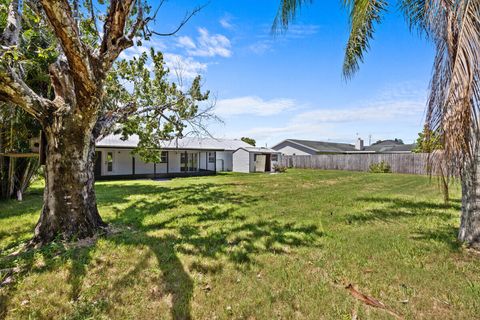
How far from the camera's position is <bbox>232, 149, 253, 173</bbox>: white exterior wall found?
82.4 feet

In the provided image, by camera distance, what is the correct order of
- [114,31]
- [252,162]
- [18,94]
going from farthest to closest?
1. [252,162]
2. [114,31]
3. [18,94]

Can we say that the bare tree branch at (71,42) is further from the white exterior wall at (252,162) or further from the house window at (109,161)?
the white exterior wall at (252,162)

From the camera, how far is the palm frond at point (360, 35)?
5082mm

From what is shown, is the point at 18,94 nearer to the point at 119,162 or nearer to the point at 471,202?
the point at 471,202

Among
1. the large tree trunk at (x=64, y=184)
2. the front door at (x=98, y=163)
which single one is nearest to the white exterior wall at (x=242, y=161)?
the front door at (x=98, y=163)

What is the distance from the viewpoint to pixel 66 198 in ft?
14.6

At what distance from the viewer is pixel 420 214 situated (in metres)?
6.89

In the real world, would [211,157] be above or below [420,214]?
above

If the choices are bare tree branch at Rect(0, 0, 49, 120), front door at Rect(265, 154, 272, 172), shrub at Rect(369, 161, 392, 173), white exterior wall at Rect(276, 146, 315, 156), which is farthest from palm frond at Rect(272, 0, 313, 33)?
white exterior wall at Rect(276, 146, 315, 156)

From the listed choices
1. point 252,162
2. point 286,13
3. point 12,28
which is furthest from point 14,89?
point 252,162

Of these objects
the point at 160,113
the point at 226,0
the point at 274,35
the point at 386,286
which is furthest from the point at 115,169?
the point at 386,286

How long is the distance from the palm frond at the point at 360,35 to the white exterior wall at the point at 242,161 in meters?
18.3

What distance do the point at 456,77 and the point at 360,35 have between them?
5010 millimetres

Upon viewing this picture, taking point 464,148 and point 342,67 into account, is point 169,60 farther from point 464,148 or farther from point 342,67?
point 464,148
